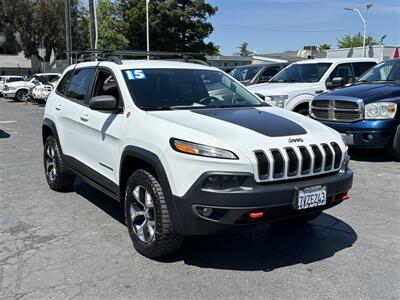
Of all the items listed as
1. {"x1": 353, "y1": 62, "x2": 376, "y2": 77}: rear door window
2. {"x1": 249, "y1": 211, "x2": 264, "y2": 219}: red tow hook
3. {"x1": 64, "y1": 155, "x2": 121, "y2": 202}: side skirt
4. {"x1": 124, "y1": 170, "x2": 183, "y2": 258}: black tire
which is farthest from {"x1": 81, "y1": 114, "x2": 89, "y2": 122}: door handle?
{"x1": 353, "y1": 62, "x2": 376, "y2": 77}: rear door window

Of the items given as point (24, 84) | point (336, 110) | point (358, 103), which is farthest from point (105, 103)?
point (24, 84)

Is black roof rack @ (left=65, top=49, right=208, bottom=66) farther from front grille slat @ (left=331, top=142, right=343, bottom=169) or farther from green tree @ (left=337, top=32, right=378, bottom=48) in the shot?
green tree @ (left=337, top=32, right=378, bottom=48)

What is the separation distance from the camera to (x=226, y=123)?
3916 millimetres

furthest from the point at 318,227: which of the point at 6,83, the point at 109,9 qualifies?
the point at 109,9

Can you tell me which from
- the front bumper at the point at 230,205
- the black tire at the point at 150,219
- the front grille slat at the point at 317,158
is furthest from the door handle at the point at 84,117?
the front grille slat at the point at 317,158

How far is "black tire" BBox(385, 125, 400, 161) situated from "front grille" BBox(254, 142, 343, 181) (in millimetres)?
4439

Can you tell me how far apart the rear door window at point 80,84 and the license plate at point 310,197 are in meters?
2.88

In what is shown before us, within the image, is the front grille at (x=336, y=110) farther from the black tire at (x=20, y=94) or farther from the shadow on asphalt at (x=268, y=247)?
the black tire at (x=20, y=94)

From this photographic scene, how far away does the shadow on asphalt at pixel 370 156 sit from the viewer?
8483 millimetres

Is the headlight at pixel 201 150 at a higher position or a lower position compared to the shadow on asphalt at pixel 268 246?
higher

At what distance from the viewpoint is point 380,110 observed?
7.85 meters

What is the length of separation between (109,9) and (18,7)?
10046 mm

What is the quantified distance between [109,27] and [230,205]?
46891mm

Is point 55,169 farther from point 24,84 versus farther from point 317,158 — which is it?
point 24,84
